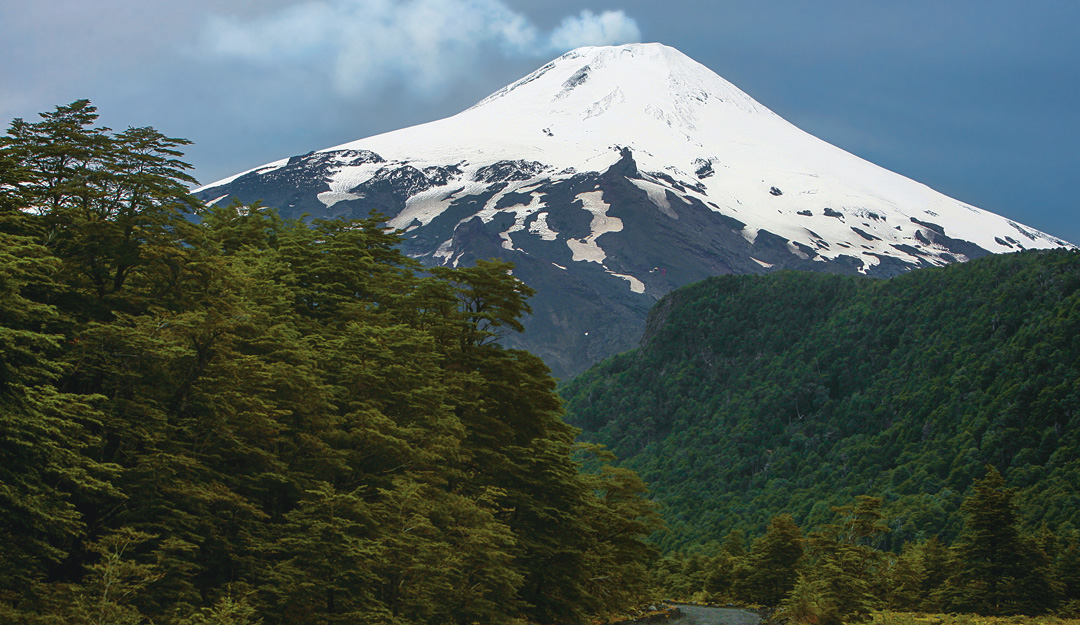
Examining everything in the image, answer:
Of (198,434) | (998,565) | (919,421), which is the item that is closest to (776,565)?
(998,565)

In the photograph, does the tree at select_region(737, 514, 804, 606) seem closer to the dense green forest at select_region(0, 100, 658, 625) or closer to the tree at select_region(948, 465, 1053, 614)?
the tree at select_region(948, 465, 1053, 614)

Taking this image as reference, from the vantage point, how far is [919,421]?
15150 cm

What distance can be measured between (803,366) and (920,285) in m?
30.0

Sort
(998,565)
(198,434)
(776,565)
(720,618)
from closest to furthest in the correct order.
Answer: (198,434) → (998,565) → (720,618) → (776,565)

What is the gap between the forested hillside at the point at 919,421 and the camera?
11875 centimetres

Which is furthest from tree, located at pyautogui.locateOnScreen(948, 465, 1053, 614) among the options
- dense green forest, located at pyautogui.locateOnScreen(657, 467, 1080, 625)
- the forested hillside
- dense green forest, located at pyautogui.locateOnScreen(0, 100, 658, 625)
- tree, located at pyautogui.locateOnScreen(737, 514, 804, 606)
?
the forested hillside

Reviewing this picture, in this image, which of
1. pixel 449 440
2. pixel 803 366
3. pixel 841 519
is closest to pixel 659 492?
pixel 803 366

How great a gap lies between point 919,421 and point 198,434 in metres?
147

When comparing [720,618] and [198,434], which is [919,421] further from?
[198,434]

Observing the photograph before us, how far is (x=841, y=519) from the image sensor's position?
120250 mm

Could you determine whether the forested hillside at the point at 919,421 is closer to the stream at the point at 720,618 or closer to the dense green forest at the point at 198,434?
the stream at the point at 720,618

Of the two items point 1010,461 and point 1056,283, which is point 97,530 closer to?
point 1010,461

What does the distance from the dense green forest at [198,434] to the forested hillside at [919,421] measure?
83490 mm

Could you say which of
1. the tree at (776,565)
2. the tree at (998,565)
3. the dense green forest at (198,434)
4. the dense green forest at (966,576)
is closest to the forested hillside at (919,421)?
the tree at (776,565)
